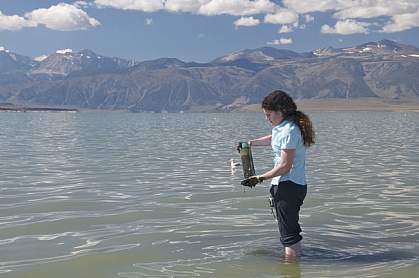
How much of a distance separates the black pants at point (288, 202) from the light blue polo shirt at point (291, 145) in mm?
107

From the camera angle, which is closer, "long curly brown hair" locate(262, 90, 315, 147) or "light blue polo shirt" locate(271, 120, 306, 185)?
"light blue polo shirt" locate(271, 120, 306, 185)

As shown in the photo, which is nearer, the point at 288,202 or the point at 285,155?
the point at 285,155

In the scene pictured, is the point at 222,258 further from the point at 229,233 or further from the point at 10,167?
the point at 10,167

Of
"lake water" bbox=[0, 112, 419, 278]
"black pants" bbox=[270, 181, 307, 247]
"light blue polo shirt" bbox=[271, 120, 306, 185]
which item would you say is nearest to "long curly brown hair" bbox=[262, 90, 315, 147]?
"light blue polo shirt" bbox=[271, 120, 306, 185]

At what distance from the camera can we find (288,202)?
1016 cm

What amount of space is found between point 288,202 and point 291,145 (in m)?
1.05

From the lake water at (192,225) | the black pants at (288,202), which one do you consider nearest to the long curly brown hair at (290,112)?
the black pants at (288,202)

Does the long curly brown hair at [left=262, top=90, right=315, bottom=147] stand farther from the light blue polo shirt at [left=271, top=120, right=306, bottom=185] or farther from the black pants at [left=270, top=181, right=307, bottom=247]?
the black pants at [left=270, top=181, right=307, bottom=247]

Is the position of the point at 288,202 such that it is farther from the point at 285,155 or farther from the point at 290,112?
the point at 290,112

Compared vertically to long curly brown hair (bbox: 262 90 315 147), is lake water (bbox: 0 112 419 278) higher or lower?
lower

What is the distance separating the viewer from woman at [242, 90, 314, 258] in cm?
988

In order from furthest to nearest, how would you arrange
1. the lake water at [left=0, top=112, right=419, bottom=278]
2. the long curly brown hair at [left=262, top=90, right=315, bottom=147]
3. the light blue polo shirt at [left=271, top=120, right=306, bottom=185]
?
the lake water at [left=0, top=112, right=419, bottom=278]
the long curly brown hair at [left=262, top=90, right=315, bottom=147]
the light blue polo shirt at [left=271, top=120, right=306, bottom=185]

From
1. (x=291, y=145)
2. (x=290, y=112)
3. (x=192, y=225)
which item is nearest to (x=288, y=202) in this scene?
(x=291, y=145)

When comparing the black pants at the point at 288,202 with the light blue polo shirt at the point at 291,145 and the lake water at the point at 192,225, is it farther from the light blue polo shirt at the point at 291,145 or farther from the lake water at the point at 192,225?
the lake water at the point at 192,225
